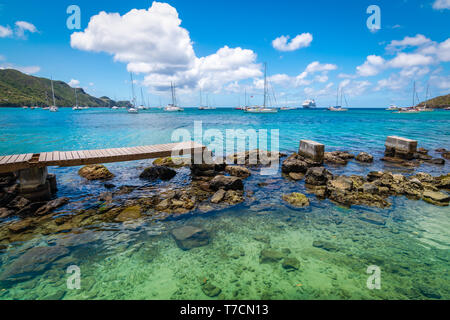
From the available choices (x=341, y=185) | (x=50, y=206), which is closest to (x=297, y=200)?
(x=341, y=185)

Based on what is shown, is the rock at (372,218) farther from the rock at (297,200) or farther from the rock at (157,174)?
the rock at (157,174)

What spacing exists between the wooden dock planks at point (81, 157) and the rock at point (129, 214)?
2970 millimetres

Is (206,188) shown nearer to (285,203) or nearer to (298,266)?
(285,203)

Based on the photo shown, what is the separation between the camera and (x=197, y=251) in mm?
5711

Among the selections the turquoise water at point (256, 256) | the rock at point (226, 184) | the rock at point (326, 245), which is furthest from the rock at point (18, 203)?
the rock at point (326, 245)

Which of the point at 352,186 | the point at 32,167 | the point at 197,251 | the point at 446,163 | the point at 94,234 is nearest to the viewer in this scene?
the point at 197,251

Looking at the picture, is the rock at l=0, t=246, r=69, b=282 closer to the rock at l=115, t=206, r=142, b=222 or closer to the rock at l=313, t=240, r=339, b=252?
the rock at l=115, t=206, r=142, b=222

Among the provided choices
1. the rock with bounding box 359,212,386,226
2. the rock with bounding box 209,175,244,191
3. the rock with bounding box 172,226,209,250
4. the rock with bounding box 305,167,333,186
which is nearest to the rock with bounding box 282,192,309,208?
the rock with bounding box 359,212,386,226

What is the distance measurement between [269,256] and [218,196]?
358 cm

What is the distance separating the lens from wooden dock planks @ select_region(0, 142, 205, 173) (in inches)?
317

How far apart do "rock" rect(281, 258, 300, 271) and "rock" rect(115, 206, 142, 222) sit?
195 inches

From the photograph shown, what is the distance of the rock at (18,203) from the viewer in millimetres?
7645
